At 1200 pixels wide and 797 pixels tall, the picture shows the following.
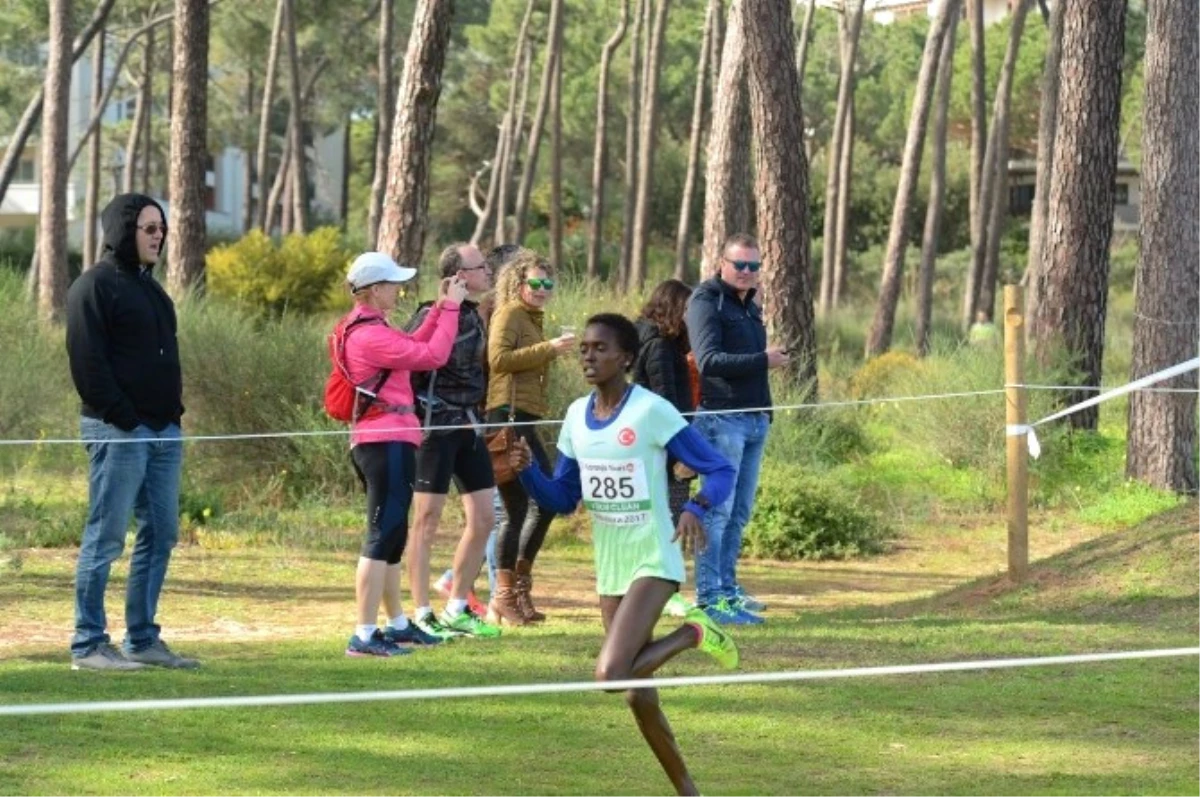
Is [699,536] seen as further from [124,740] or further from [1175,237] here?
[1175,237]

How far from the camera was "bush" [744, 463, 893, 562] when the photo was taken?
55.0ft

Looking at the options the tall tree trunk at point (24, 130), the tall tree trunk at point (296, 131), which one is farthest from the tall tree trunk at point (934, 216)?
the tall tree trunk at point (24, 130)

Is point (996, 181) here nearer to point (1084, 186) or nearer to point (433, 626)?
point (1084, 186)

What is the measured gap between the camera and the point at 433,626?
1138cm

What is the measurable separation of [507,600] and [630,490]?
443 centimetres

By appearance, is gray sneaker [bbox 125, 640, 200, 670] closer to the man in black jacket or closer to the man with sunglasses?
the man in black jacket

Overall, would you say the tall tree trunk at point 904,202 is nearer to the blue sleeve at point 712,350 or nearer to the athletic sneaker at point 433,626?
the blue sleeve at point 712,350

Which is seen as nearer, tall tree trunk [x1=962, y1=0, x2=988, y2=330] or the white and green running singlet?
the white and green running singlet

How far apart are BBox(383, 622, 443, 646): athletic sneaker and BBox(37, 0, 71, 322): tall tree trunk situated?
21.3m

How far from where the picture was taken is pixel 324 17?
5675 cm

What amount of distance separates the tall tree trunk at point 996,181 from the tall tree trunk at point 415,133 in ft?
84.1

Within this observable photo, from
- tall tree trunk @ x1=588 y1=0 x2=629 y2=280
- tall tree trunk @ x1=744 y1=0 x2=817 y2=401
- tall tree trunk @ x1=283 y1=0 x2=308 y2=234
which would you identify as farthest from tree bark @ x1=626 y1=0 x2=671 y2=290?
tall tree trunk @ x1=744 y1=0 x2=817 y2=401

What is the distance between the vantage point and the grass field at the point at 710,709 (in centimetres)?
784

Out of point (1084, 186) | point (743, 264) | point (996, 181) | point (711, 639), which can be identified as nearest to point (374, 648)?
point (743, 264)
